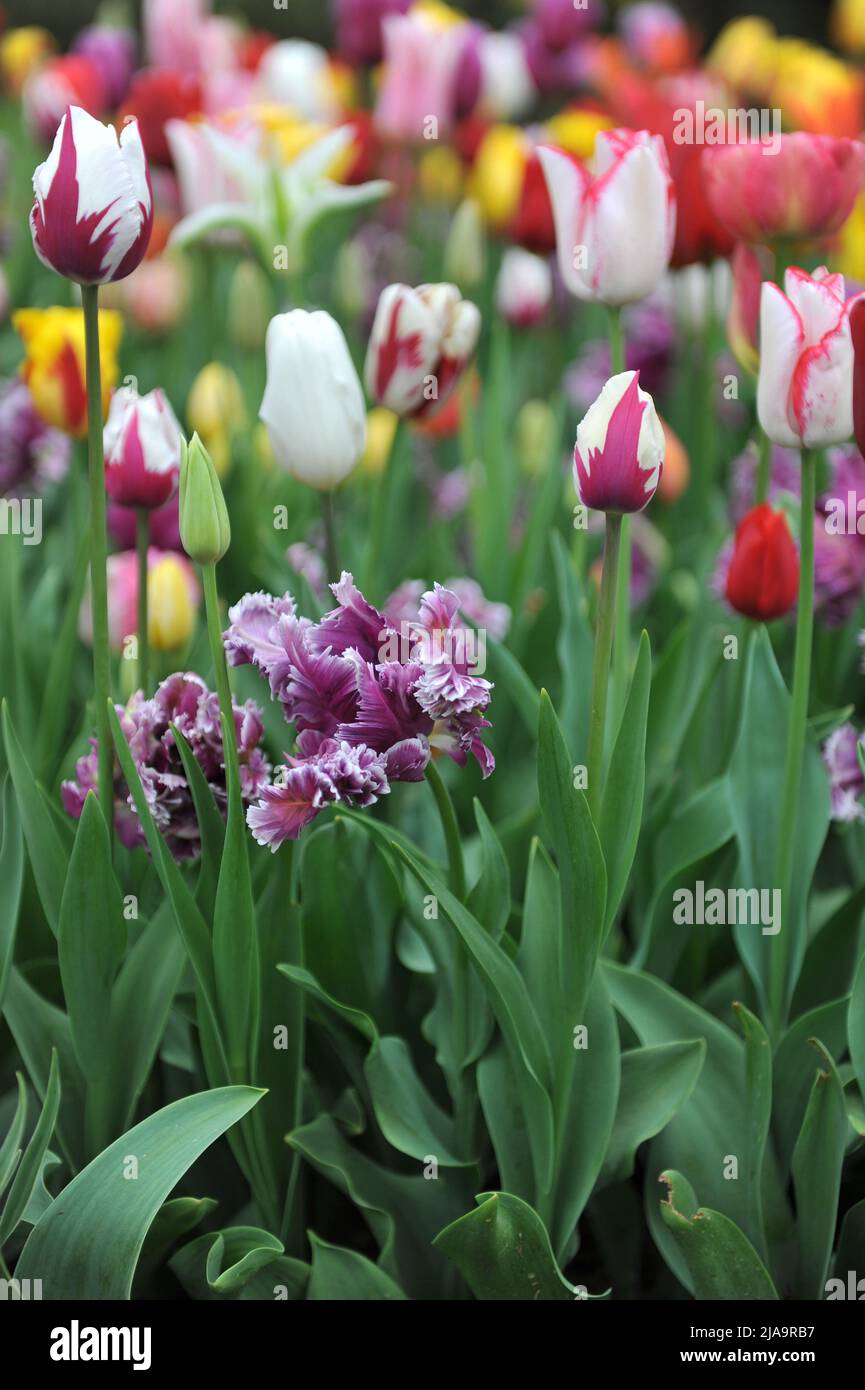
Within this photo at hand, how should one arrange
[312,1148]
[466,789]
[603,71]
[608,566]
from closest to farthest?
1. [608,566]
2. [312,1148]
3. [466,789]
4. [603,71]

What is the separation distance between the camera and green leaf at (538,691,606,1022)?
36.6 inches

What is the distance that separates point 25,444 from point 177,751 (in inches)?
30.3

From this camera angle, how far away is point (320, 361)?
3.64 ft

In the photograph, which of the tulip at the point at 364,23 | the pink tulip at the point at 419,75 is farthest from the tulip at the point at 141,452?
the tulip at the point at 364,23

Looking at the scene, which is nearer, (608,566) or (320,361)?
(608,566)

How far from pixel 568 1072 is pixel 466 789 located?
403mm

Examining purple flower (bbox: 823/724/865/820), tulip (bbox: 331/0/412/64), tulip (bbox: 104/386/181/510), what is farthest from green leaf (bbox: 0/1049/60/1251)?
tulip (bbox: 331/0/412/64)

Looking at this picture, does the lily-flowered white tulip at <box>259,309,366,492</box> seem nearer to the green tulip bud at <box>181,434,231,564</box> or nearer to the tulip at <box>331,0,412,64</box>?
the green tulip bud at <box>181,434,231,564</box>

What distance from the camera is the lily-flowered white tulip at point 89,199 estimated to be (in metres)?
0.92

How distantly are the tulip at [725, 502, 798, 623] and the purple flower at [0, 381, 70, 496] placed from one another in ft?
2.76

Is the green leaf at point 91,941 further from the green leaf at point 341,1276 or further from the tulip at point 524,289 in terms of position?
the tulip at point 524,289
